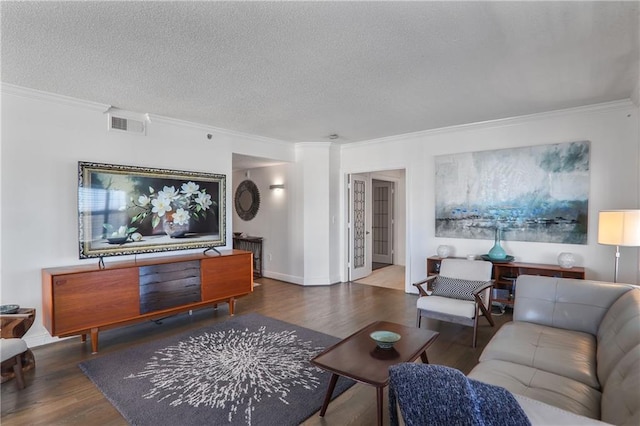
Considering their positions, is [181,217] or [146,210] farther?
[181,217]

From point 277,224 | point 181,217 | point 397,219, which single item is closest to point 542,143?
point 397,219

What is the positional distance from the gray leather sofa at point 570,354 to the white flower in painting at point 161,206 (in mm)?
3925

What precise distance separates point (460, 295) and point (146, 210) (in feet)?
12.9

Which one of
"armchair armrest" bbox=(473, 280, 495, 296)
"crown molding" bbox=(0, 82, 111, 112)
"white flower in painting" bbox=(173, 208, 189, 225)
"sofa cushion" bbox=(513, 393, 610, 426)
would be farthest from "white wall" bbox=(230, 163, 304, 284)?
"sofa cushion" bbox=(513, 393, 610, 426)

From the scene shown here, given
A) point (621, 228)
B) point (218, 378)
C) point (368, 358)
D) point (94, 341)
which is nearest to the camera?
point (368, 358)

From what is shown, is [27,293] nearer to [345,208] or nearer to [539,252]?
[345,208]

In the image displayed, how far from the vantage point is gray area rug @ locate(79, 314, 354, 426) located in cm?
230

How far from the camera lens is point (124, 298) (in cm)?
349

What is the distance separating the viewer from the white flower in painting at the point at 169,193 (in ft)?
14.3

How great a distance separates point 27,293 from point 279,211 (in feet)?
13.1

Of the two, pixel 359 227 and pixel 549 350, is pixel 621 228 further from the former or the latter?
pixel 359 227

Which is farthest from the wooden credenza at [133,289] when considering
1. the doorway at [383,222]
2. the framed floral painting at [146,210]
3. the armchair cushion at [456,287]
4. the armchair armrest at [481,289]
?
the doorway at [383,222]

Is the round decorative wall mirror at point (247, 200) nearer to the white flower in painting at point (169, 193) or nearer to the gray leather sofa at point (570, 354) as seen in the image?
the white flower in painting at point (169, 193)

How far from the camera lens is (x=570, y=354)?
2.12m
